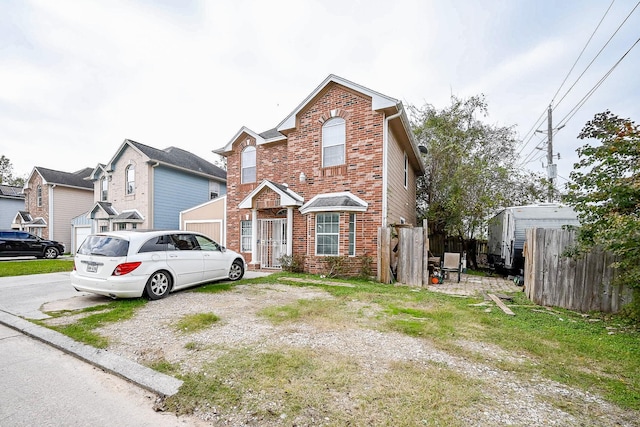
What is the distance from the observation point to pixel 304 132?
36.9ft

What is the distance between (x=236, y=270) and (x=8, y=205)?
31.4m

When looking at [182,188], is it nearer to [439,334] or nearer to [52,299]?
[52,299]

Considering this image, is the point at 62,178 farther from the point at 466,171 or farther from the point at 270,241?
the point at 466,171

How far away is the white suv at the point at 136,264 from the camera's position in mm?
6012

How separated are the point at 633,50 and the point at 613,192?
6.03 m

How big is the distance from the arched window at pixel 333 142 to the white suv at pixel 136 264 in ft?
18.7

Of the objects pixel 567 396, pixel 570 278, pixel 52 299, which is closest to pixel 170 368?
pixel 567 396

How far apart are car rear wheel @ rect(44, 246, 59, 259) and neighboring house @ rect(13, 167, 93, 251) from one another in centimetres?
480

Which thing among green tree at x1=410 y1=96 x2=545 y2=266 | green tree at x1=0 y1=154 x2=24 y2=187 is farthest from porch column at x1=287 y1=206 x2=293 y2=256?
green tree at x1=0 y1=154 x2=24 y2=187

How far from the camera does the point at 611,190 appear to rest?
4.98 metres

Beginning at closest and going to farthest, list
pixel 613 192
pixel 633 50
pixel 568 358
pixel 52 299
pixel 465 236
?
pixel 568 358
pixel 613 192
pixel 52 299
pixel 633 50
pixel 465 236

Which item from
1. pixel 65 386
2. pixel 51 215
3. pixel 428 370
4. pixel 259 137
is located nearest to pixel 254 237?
pixel 259 137

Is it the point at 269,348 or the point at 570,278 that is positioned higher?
the point at 570,278

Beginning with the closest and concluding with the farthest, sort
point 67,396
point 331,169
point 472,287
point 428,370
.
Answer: point 67,396
point 428,370
point 472,287
point 331,169
